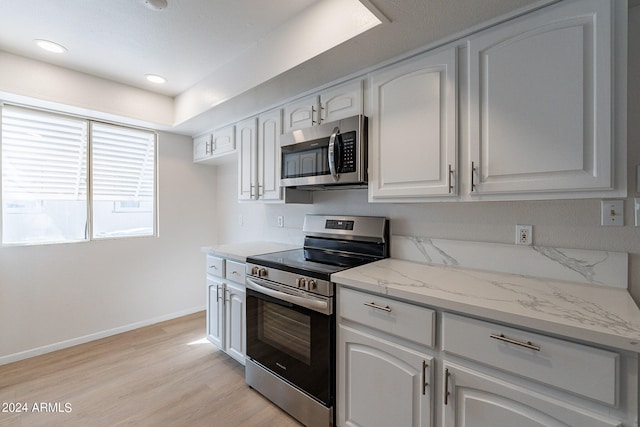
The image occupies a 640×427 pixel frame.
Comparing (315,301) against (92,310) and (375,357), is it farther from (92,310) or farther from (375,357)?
(92,310)

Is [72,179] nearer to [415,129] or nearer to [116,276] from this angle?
[116,276]

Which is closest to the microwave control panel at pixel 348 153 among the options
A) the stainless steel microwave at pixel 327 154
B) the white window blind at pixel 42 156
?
the stainless steel microwave at pixel 327 154

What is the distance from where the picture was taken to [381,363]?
1378 mm

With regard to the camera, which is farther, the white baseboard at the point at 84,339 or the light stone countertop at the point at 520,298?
the white baseboard at the point at 84,339

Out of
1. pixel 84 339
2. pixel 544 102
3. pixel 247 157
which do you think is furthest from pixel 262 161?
pixel 84 339

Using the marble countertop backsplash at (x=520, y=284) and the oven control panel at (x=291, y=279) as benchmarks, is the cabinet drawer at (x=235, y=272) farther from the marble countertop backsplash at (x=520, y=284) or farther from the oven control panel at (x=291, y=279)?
the marble countertop backsplash at (x=520, y=284)

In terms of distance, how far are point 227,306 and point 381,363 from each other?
1.42 metres

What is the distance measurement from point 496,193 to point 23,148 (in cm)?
363

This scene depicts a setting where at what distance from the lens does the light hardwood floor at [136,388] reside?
1784 millimetres

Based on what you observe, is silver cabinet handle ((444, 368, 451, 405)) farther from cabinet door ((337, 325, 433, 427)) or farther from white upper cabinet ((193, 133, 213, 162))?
white upper cabinet ((193, 133, 213, 162))

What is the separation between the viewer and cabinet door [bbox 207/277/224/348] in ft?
7.80

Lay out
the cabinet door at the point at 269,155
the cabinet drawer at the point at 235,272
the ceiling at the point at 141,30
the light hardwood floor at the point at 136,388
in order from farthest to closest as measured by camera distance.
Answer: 1. the cabinet door at the point at 269,155
2. the cabinet drawer at the point at 235,272
3. the light hardwood floor at the point at 136,388
4. the ceiling at the point at 141,30

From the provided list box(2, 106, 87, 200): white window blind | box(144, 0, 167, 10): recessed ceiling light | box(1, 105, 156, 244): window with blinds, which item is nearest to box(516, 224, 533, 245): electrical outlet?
box(144, 0, 167, 10): recessed ceiling light

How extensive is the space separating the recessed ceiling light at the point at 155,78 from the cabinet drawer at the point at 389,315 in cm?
252
